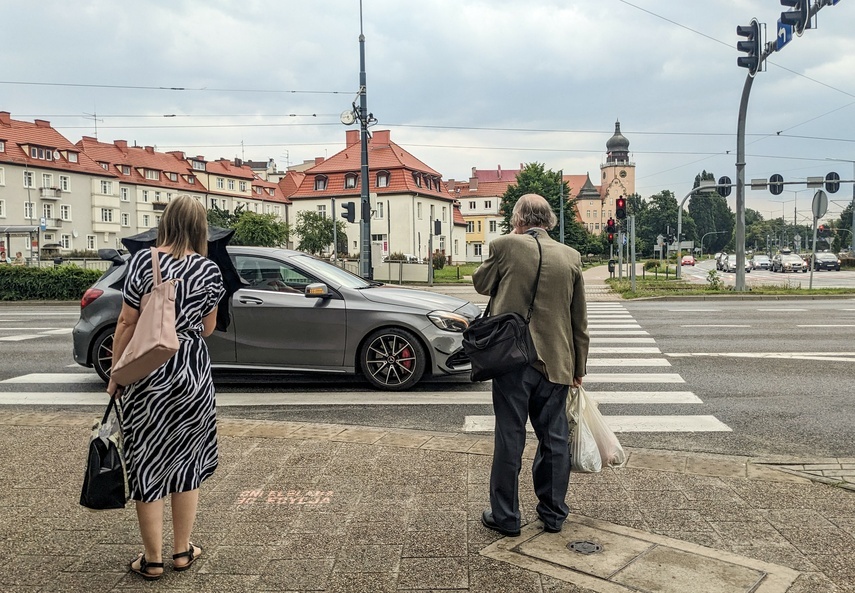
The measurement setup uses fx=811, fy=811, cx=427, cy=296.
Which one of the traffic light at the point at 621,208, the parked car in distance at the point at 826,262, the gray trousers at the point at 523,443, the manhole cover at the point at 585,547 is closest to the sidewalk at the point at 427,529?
the manhole cover at the point at 585,547

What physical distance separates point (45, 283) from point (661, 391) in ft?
74.4

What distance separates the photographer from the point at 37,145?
7475cm

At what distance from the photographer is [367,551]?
3928 millimetres

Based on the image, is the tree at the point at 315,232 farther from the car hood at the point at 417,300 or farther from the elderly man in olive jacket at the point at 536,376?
the elderly man in olive jacket at the point at 536,376

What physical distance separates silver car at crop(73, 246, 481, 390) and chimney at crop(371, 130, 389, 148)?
7307cm

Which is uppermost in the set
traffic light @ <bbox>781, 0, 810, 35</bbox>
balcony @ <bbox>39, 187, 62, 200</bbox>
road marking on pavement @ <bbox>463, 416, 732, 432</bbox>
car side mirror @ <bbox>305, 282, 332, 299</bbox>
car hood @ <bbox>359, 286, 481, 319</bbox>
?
balcony @ <bbox>39, 187, 62, 200</bbox>

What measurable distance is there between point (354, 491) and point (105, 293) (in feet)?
17.4

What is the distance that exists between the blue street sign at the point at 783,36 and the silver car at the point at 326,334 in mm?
14039

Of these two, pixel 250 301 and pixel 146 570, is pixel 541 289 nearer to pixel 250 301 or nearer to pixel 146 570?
pixel 146 570

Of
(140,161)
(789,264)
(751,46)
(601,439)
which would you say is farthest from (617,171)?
(601,439)

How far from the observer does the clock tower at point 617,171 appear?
503 feet

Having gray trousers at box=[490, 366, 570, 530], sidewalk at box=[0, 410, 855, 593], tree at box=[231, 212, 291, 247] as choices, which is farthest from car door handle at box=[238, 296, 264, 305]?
tree at box=[231, 212, 291, 247]

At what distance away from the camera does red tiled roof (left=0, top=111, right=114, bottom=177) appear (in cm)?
7266

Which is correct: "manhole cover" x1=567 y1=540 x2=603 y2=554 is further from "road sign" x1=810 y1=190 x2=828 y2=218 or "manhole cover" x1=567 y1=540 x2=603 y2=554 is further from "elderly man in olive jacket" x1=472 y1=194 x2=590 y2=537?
"road sign" x1=810 y1=190 x2=828 y2=218
